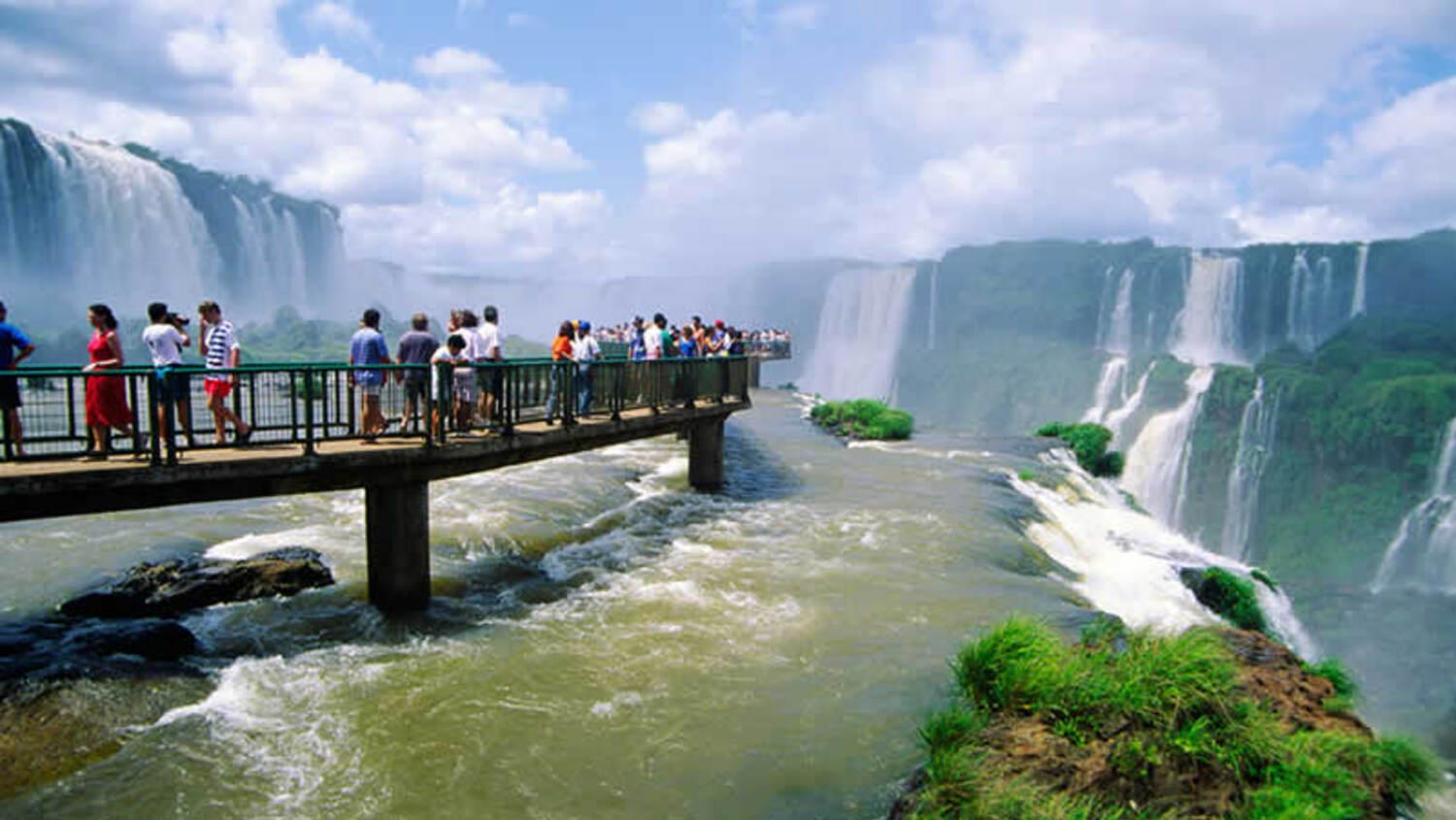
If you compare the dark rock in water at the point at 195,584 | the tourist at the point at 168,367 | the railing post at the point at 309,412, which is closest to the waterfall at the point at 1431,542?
the dark rock in water at the point at 195,584

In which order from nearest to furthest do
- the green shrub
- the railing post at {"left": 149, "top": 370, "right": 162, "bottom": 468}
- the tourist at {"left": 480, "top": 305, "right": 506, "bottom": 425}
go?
the railing post at {"left": 149, "top": 370, "right": 162, "bottom": 468}, the tourist at {"left": 480, "top": 305, "right": 506, "bottom": 425}, the green shrub

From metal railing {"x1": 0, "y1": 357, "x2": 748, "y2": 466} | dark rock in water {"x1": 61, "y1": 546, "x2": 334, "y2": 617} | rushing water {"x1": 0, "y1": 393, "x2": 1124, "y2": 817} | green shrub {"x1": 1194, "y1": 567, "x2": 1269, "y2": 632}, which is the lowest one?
green shrub {"x1": 1194, "y1": 567, "x2": 1269, "y2": 632}

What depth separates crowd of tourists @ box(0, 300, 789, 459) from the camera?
786cm

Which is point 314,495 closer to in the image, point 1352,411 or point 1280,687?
point 1280,687

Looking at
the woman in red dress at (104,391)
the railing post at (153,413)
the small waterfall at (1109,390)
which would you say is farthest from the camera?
the small waterfall at (1109,390)

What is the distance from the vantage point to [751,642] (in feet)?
31.9

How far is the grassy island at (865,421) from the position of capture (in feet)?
103

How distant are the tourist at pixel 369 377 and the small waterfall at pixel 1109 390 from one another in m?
57.2

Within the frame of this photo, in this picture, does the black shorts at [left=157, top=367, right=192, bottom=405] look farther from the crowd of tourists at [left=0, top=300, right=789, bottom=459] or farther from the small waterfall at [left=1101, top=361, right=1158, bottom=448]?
the small waterfall at [left=1101, top=361, right=1158, bottom=448]

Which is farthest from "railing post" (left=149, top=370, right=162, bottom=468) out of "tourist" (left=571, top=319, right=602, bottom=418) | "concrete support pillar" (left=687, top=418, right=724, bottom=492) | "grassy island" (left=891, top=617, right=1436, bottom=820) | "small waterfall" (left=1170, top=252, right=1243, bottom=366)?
"small waterfall" (left=1170, top=252, right=1243, bottom=366)

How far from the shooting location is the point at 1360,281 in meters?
65.1

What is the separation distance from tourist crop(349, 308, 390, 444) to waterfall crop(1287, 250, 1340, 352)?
72.4 metres

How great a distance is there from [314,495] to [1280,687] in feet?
51.8

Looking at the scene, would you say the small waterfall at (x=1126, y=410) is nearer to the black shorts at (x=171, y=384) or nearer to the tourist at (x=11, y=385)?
the black shorts at (x=171, y=384)
